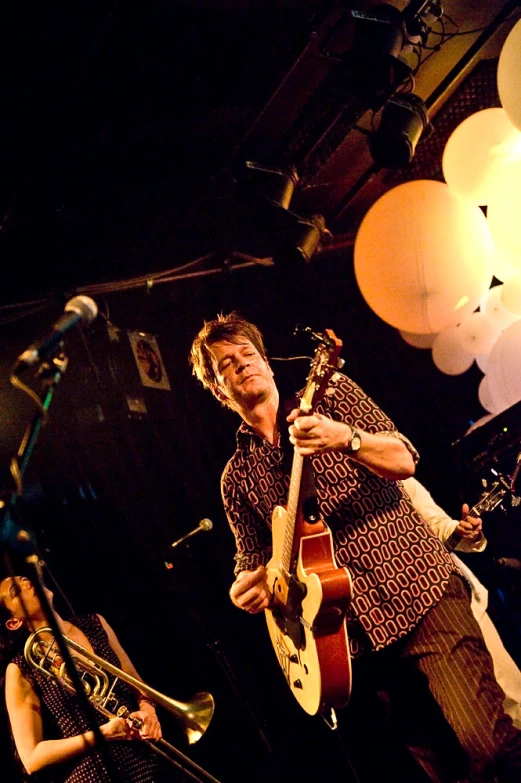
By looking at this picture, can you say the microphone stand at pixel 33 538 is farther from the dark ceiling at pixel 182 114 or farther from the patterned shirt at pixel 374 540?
the dark ceiling at pixel 182 114

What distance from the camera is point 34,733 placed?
2381 mm

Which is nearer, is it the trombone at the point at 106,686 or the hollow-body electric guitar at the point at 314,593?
the hollow-body electric guitar at the point at 314,593

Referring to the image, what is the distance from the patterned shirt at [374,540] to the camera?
1974 millimetres

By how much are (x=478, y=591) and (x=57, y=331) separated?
8.08 ft

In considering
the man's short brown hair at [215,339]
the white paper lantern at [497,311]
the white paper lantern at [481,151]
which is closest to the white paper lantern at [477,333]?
the white paper lantern at [497,311]

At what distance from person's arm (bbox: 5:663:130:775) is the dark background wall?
75 centimetres

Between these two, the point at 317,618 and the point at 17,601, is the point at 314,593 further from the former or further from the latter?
the point at 17,601

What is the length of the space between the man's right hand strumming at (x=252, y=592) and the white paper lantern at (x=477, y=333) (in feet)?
6.83

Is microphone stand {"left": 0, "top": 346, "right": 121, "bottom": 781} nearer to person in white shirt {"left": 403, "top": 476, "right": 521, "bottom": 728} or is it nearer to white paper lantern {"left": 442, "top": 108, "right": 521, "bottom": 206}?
person in white shirt {"left": 403, "top": 476, "right": 521, "bottom": 728}

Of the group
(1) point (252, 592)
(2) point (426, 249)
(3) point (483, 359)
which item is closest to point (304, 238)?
(2) point (426, 249)

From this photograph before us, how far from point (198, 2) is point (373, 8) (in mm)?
795

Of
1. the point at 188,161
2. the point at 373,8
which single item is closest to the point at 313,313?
the point at 188,161

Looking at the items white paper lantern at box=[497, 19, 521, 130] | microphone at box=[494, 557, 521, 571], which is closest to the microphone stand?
white paper lantern at box=[497, 19, 521, 130]

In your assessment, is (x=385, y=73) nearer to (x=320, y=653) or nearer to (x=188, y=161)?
(x=188, y=161)
